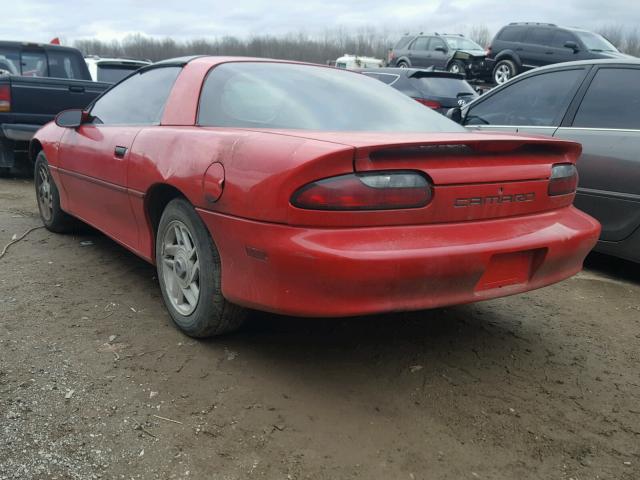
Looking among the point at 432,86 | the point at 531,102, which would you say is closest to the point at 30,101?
the point at 531,102

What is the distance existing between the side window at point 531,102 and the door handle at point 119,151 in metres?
3.13

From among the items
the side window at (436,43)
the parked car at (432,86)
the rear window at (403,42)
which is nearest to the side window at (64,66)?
the parked car at (432,86)

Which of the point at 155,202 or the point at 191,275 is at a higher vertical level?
the point at 155,202

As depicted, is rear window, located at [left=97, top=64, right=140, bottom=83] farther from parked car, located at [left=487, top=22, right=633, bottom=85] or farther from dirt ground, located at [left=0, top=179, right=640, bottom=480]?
parked car, located at [left=487, top=22, right=633, bottom=85]

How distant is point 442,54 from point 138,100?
1678 centimetres

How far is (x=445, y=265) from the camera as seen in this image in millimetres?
2328

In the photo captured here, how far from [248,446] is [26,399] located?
93 centimetres

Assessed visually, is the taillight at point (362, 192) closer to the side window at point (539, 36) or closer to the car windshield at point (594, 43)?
the car windshield at point (594, 43)

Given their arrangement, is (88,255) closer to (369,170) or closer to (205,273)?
(205,273)

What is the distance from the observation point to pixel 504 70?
16578mm

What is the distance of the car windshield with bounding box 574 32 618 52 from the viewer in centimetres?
1454

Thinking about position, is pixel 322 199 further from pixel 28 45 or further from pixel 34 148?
pixel 28 45

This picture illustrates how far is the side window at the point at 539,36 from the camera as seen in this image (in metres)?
15.5

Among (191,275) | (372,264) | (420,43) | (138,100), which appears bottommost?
(191,275)
